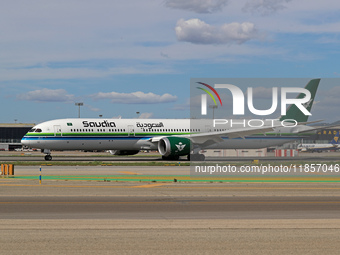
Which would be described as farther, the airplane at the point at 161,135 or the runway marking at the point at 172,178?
the airplane at the point at 161,135

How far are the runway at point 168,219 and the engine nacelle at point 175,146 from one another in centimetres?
2392

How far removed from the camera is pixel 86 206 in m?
18.3

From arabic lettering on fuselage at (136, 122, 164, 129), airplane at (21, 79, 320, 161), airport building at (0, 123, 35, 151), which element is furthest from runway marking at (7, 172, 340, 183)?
airport building at (0, 123, 35, 151)

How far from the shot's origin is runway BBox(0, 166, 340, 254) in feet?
37.5

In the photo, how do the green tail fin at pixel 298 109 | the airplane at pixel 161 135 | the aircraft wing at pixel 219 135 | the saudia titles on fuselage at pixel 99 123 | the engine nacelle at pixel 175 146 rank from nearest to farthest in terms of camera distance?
the engine nacelle at pixel 175 146
the airplane at pixel 161 135
the aircraft wing at pixel 219 135
the saudia titles on fuselage at pixel 99 123
the green tail fin at pixel 298 109

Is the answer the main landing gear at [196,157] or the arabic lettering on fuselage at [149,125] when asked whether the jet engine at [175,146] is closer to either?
the main landing gear at [196,157]

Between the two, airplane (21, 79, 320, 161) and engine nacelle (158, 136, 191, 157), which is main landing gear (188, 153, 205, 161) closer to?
airplane (21, 79, 320, 161)

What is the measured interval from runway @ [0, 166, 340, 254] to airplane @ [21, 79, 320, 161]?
24.9 meters

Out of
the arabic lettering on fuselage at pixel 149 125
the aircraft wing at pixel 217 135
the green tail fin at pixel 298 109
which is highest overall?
the green tail fin at pixel 298 109

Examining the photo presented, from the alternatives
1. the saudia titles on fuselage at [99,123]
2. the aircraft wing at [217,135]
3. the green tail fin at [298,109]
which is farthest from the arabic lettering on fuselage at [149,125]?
the green tail fin at [298,109]

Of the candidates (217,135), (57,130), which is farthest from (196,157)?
(57,130)

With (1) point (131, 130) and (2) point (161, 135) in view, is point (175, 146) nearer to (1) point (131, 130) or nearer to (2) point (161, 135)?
(2) point (161, 135)

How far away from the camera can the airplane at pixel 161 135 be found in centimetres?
5081

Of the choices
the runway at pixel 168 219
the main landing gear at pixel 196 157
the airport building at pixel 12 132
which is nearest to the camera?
the runway at pixel 168 219
